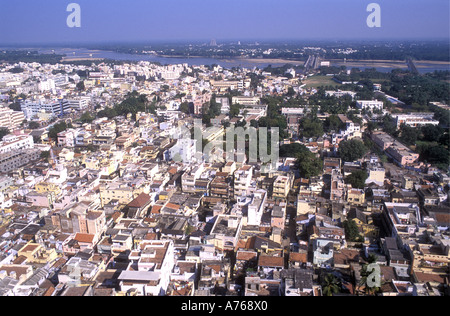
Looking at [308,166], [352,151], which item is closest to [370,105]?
[352,151]

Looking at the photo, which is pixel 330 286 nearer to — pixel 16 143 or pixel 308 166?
pixel 308 166

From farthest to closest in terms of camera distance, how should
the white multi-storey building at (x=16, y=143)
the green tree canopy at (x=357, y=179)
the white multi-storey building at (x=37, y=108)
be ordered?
the white multi-storey building at (x=37, y=108) < the white multi-storey building at (x=16, y=143) < the green tree canopy at (x=357, y=179)

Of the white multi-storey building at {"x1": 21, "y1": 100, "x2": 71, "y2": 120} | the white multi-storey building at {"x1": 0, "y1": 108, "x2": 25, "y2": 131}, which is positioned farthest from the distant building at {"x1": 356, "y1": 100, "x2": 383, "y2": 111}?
the white multi-storey building at {"x1": 0, "y1": 108, "x2": 25, "y2": 131}

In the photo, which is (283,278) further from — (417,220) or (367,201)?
(367,201)

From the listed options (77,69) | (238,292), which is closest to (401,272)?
(238,292)

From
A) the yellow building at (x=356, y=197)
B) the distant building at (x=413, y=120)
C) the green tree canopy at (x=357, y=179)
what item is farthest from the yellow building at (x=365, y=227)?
the distant building at (x=413, y=120)

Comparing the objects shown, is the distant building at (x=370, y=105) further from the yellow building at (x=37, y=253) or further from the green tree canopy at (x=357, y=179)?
the yellow building at (x=37, y=253)
